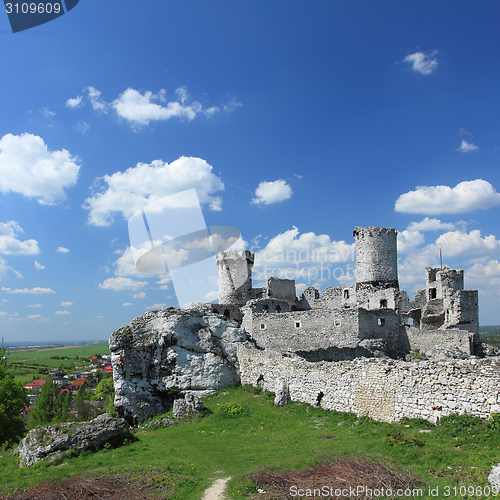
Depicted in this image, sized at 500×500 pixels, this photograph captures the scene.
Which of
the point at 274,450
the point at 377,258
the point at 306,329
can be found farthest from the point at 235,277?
the point at 274,450

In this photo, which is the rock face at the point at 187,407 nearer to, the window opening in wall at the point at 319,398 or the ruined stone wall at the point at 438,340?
the window opening in wall at the point at 319,398

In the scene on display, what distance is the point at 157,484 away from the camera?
11.1 meters

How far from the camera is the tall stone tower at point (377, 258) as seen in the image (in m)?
32.6

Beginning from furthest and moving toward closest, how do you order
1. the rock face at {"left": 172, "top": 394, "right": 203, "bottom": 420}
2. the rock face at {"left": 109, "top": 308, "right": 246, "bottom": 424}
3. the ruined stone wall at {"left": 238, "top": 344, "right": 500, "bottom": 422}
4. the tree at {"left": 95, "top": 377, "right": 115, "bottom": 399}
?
1. the tree at {"left": 95, "top": 377, "right": 115, "bottom": 399}
2. the rock face at {"left": 109, "top": 308, "right": 246, "bottom": 424}
3. the rock face at {"left": 172, "top": 394, "right": 203, "bottom": 420}
4. the ruined stone wall at {"left": 238, "top": 344, "right": 500, "bottom": 422}

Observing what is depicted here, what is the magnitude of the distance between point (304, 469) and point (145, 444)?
8390mm

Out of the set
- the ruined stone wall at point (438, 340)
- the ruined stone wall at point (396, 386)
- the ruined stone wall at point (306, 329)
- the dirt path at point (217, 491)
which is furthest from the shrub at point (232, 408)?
the ruined stone wall at point (438, 340)

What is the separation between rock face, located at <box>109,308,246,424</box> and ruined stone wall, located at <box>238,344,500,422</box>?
20.4 feet

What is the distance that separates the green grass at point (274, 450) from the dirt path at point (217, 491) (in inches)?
8.4

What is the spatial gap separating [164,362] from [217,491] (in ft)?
51.0

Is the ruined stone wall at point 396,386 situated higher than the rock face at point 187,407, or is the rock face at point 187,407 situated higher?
the ruined stone wall at point 396,386

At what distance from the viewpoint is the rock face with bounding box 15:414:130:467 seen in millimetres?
14727

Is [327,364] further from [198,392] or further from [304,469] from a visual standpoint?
[198,392]

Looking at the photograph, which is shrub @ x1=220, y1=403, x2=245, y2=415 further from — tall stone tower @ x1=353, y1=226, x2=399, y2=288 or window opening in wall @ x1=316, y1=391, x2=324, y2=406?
tall stone tower @ x1=353, y1=226, x2=399, y2=288

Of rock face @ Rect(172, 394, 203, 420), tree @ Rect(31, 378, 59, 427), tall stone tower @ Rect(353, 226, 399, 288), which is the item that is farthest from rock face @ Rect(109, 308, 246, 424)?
tree @ Rect(31, 378, 59, 427)
